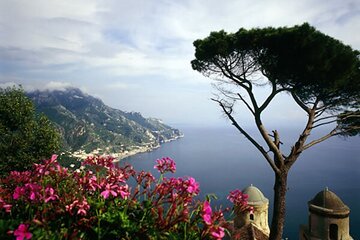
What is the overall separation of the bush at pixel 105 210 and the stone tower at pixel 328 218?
53.2 feet

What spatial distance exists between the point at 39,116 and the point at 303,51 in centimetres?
1649

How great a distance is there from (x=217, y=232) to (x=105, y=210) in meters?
1.40

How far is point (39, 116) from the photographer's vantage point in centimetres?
1892

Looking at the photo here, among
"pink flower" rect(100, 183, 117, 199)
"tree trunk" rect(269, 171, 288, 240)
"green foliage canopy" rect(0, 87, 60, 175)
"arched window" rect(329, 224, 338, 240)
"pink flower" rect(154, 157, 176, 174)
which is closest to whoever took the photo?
"pink flower" rect(100, 183, 117, 199)

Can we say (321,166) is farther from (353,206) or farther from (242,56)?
(242,56)

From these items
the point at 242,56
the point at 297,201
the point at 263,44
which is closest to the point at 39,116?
the point at 242,56

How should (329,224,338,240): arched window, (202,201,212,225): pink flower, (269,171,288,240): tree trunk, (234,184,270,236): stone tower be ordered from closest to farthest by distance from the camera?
(202,201,212,225): pink flower → (269,171,288,240): tree trunk → (329,224,338,240): arched window → (234,184,270,236): stone tower

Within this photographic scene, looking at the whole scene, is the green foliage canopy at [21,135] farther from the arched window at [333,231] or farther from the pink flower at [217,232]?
the arched window at [333,231]

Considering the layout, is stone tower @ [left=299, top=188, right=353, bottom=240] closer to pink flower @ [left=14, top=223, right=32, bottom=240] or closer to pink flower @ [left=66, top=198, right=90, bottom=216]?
pink flower @ [left=66, top=198, right=90, bottom=216]

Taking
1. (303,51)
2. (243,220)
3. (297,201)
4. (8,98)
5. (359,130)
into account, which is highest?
(303,51)

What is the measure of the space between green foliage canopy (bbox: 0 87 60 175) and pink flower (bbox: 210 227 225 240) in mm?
15381

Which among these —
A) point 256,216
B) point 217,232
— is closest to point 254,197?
point 256,216

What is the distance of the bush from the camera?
3092mm

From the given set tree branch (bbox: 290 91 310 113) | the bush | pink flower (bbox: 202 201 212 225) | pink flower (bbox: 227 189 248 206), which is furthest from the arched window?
pink flower (bbox: 202 201 212 225)
